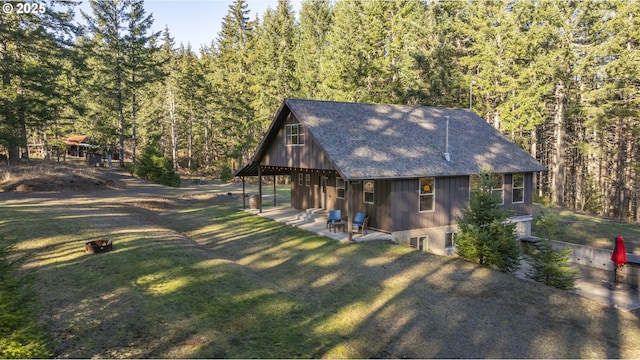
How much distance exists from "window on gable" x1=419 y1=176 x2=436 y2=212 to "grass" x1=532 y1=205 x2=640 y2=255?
9.65 meters

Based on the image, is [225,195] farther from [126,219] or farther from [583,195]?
[583,195]

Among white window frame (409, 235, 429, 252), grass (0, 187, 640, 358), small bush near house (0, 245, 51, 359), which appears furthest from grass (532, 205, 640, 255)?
small bush near house (0, 245, 51, 359)

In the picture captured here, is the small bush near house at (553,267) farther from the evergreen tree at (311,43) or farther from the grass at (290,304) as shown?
the evergreen tree at (311,43)

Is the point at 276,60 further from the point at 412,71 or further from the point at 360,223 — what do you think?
the point at 360,223

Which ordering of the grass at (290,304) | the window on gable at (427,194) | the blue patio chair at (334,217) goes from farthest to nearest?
the blue patio chair at (334,217)
the window on gable at (427,194)
the grass at (290,304)

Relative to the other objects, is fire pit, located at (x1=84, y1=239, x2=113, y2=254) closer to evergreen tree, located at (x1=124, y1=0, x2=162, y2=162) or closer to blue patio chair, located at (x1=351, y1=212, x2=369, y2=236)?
blue patio chair, located at (x1=351, y1=212, x2=369, y2=236)

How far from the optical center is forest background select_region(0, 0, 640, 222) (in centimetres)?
3081

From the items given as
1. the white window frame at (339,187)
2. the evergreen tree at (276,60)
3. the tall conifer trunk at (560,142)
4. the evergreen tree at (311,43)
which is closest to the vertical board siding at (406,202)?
the white window frame at (339,187)

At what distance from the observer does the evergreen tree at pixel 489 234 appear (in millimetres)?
14312

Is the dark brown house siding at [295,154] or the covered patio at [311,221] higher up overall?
the dark brown house siding at [295,154]

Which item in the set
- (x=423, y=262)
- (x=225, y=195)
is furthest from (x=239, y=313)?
(x=225, y=195)

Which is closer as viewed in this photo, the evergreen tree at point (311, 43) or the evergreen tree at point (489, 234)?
the evergreen tree at point (489, 234)

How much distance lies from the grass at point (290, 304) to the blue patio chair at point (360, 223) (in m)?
1.62

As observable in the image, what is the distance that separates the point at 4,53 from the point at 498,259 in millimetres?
37095
